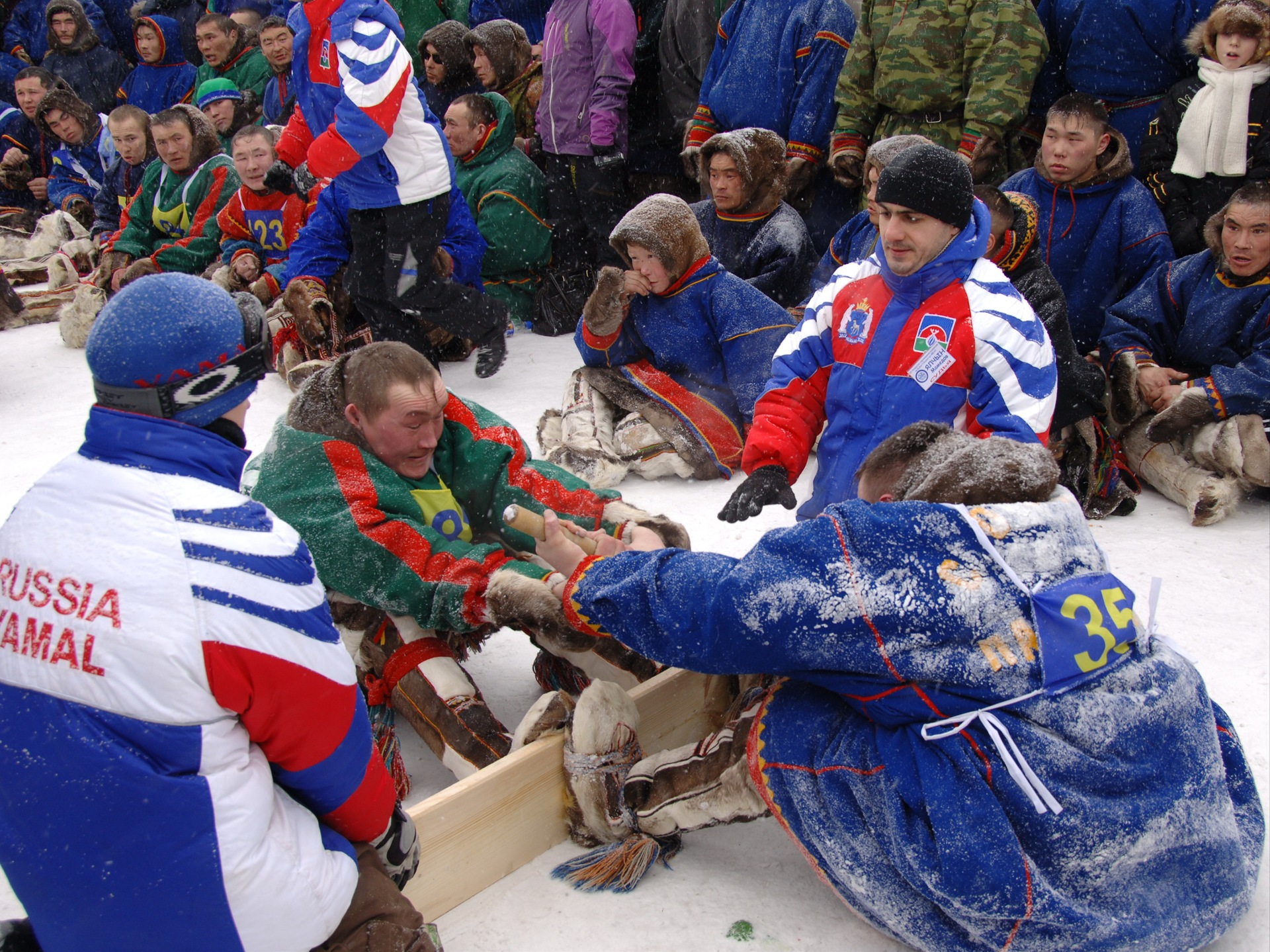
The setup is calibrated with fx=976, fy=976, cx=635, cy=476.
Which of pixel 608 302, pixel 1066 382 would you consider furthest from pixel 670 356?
pixel 1066 382

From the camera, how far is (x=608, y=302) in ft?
14.2

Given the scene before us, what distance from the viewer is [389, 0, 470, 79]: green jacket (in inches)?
285

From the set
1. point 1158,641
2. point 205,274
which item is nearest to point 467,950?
point 1158,641

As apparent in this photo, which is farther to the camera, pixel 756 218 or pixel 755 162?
pixel 756 218

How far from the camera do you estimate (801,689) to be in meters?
1.92

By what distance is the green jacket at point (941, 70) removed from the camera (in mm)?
4406

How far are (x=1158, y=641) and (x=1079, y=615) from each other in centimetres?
33

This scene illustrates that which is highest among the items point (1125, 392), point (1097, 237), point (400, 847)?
point (1097, 237)

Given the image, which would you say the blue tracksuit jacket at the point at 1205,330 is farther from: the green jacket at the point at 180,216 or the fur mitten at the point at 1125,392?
the green jacket at the point at 180,216

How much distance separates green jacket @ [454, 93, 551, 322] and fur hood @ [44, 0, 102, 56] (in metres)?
5.59

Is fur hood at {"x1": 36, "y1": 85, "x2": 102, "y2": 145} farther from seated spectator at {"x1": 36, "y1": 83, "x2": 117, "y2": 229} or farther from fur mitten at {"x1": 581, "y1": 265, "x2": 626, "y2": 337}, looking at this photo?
fur mitten at {"x1": 581, "y1": 265, "x2": 626, "y2": 337}

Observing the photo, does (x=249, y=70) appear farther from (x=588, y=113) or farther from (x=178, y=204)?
(x=588, y=113)

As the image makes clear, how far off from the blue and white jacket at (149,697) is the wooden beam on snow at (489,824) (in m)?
0.57

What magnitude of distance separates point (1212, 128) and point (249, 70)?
7.14 meters
